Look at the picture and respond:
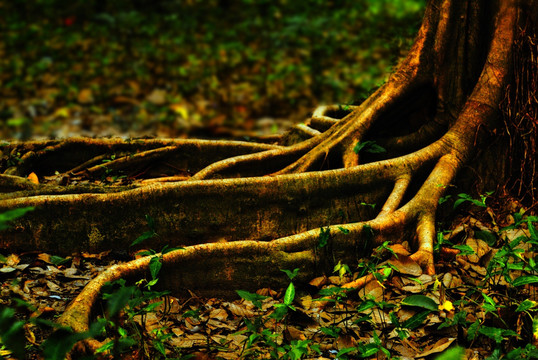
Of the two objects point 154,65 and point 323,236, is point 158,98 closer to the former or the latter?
point 154,65

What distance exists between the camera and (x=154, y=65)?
344cm

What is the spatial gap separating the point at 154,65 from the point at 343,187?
178 centimetres

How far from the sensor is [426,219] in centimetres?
320

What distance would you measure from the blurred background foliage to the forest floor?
1.17 metres

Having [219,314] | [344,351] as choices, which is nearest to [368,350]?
[344,351]

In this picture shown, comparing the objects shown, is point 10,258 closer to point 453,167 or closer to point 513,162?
point 453,167

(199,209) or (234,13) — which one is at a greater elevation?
(234,13)

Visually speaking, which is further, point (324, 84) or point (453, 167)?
point (324, 84)

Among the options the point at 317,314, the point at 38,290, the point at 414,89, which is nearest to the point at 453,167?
the point at 414,89

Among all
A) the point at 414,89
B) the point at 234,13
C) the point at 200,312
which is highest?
the point at 234,13

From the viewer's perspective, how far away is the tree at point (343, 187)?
291cm

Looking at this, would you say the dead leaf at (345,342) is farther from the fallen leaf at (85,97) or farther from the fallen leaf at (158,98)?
the fallen leaf at (85,97)

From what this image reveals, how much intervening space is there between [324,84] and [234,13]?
108 centimetres

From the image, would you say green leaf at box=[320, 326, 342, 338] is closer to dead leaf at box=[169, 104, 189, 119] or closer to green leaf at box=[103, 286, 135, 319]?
green leaf at box=[103, 286, 135, 319]
